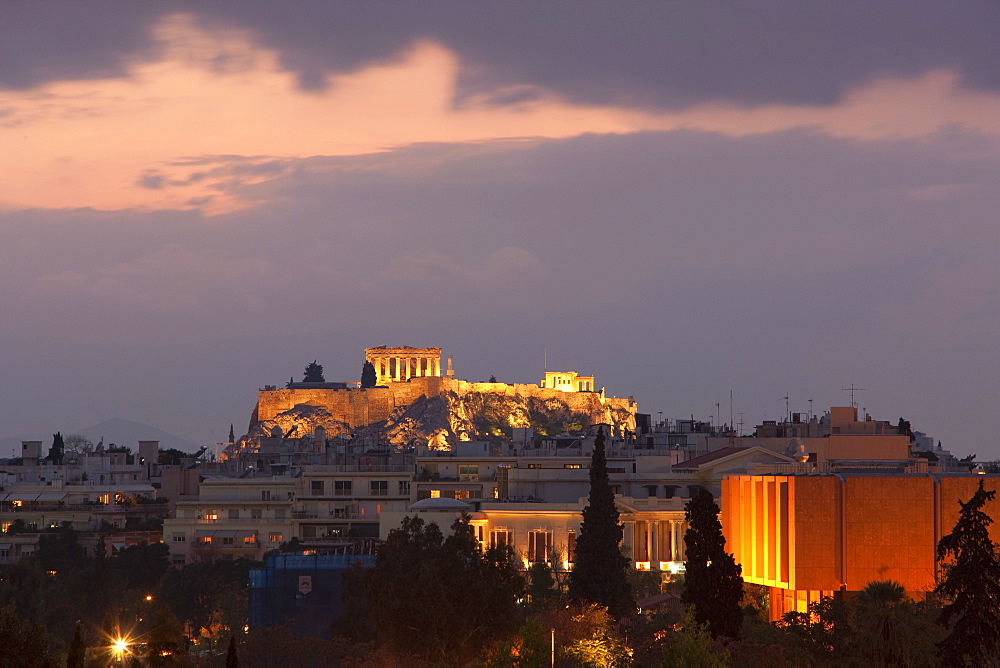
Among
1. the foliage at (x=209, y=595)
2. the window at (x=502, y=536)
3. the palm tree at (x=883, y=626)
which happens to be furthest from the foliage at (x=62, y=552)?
the palm tree at (x=883, y=626)

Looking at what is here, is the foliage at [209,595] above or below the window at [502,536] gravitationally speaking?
below

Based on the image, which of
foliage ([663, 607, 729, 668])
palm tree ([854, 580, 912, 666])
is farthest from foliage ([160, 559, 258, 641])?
palm tree ([854, 580, 912, 666])

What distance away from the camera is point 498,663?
48.3 meters

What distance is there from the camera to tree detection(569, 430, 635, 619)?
190 feet

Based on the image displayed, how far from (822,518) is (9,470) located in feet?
263

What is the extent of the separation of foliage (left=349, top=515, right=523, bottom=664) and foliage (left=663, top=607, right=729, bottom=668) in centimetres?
927

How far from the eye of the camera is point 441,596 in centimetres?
5212

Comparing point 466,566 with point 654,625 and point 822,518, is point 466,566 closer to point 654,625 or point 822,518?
point 654,625

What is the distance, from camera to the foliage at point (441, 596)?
5197 centimetres

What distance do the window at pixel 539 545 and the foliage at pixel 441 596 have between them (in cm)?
1866

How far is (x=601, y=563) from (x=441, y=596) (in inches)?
317

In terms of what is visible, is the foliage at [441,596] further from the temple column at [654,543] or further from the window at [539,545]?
the temple column at [654,543]

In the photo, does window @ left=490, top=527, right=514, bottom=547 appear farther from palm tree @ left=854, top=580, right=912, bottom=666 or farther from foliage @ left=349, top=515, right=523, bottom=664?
palm tree @ left=854, top=580, right=912, bottom=666

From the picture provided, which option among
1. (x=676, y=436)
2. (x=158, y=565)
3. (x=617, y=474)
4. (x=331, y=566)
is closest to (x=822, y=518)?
(x=331, y=566)
